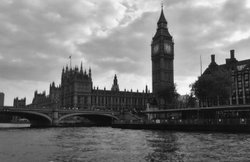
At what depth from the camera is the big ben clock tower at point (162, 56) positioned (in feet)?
549

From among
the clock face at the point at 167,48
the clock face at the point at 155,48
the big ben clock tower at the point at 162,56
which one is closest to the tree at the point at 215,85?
the big ben clock tower at the point at 162,56

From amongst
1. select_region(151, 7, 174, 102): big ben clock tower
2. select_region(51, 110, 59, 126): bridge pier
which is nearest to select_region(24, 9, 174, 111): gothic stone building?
select_region(151, 7, 174, 102): big ben clock tower

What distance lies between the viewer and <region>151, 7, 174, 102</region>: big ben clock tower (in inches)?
6585

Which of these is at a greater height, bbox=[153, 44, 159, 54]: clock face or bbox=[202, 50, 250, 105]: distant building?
bbox=[153, 44, 159, 54]: clock face

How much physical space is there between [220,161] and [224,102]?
91682 millimetres

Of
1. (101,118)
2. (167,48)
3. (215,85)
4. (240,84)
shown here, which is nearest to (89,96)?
(101,118)

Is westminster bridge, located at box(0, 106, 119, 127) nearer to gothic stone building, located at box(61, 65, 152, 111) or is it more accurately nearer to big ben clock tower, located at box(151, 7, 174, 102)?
gothic stone building, located at box(61, 65, 152, 111)

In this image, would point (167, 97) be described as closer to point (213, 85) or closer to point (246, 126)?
point (213, 85)

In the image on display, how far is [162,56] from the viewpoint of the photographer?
16725 cm

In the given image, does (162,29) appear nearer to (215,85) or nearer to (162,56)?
(162,56)

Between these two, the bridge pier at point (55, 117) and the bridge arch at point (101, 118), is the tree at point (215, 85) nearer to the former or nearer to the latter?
the bridge arch at point (101, 118)

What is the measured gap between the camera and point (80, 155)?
91.5 feet

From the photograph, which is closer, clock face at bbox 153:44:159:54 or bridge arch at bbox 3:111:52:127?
bridge arch at bbox 3:111:52:127

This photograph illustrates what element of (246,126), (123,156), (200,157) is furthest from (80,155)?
(246,126)
